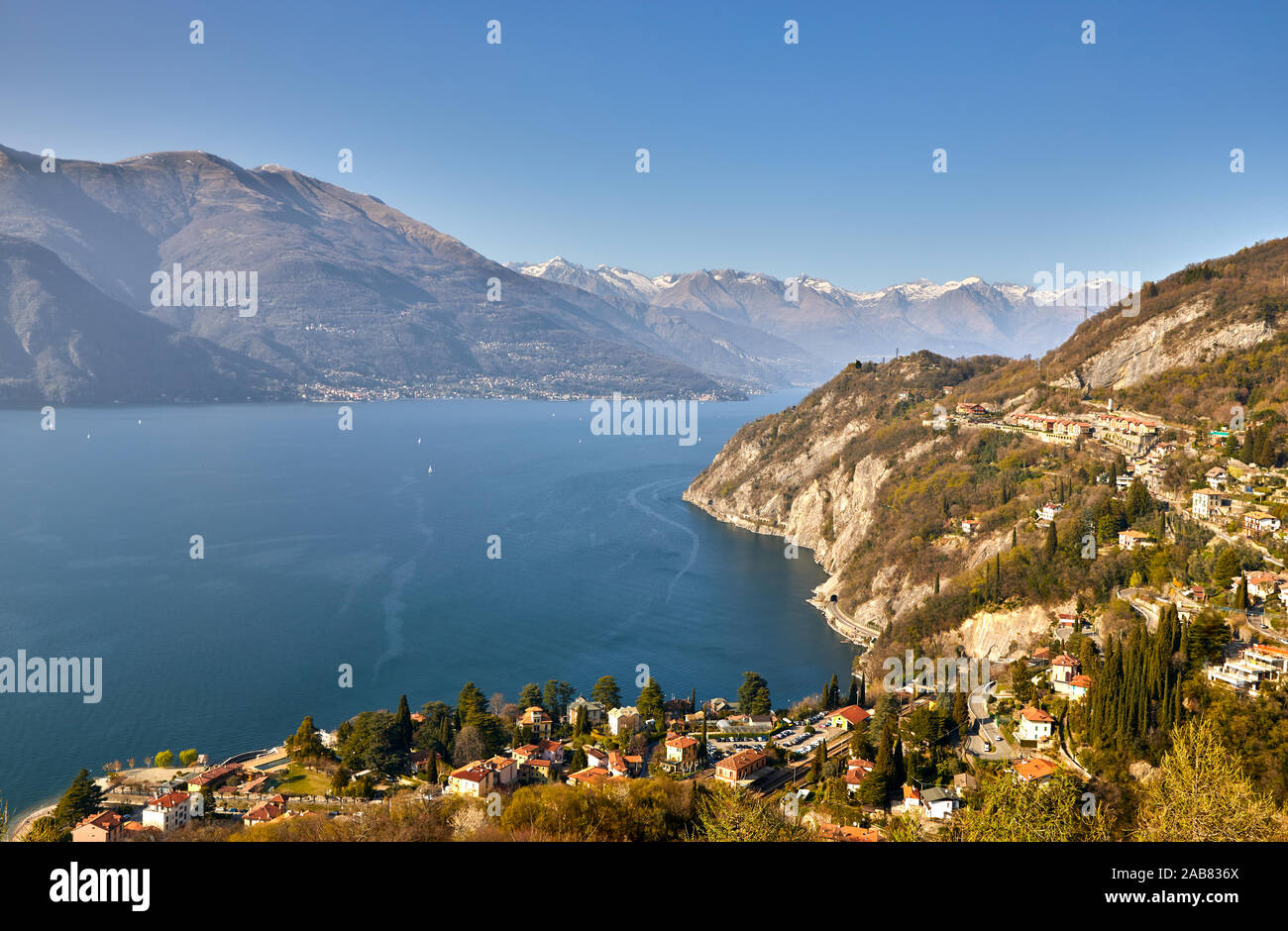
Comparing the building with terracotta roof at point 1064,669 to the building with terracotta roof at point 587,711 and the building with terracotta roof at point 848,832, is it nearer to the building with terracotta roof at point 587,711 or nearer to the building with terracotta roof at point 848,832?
the building with terracotta roof at point 848,832

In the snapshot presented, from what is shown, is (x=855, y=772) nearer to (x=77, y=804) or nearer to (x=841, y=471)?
(x=77, y=804)

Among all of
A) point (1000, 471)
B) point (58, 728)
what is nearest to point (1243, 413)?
point (1000, 471)

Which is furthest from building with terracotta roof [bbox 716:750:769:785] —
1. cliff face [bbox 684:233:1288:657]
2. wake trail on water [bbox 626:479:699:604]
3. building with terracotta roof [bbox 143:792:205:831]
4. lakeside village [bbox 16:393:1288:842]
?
wake trail on water [bbox 626:479:699:604]

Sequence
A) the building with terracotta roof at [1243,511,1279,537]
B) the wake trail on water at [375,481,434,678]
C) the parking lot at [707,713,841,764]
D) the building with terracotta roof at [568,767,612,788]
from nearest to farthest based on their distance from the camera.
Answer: the building with terracotta roof at [568,767,612,788] → the parking lot at [707,713,841,764] → the building with terracotta roof at [1243,511,1279,537] → the wake trail on water at [375,481,434,678]

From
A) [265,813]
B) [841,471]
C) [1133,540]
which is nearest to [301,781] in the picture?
[265,813]

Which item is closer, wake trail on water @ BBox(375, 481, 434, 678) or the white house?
the white house

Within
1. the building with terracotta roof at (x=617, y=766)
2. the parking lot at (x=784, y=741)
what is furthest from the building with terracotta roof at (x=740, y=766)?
the building with terracotta roof at (x=617, y=766)

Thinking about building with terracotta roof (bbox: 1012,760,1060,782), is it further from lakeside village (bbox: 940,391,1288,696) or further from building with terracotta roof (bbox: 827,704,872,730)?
building with terracotta roof (bbox: 827,704,872,730)
